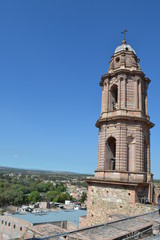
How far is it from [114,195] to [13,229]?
19.8 m

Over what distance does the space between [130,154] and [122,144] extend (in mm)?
1053

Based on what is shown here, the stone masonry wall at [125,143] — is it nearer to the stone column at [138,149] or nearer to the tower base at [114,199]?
the stone column at [138,149]

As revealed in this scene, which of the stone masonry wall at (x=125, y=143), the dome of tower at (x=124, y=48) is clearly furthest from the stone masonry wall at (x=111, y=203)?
the dome of tower at (x=124, y=48)

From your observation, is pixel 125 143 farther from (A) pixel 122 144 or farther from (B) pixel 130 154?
(B) pixel 130 154

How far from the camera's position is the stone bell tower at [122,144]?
44.8 ft

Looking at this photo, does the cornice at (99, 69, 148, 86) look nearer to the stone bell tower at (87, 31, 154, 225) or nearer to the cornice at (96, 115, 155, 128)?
the stone bell tower at (87, 31, 154, 225)

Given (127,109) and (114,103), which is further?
(114,103)

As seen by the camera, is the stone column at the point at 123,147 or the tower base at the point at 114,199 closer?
the tower base at the point at 114,199

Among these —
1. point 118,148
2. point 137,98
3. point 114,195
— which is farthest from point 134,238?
point 137,98

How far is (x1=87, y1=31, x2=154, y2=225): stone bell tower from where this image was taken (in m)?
13.6

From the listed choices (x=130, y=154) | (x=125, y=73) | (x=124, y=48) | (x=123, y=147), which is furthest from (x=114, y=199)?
(x=124, y=48)

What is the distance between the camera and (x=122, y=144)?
15.1m

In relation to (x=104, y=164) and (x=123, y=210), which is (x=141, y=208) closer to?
(x=123, y=210)

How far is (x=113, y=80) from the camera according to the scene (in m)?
17.6
